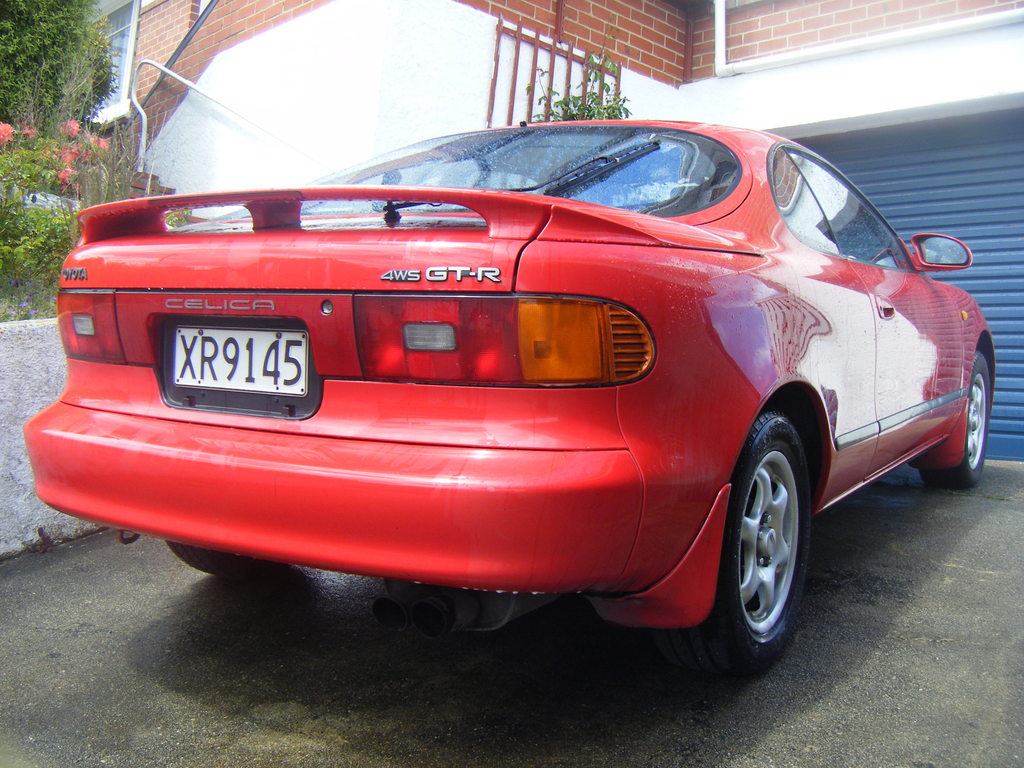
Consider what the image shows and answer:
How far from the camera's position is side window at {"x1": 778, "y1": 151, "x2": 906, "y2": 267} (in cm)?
312

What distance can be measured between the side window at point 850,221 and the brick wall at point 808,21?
12.9ft

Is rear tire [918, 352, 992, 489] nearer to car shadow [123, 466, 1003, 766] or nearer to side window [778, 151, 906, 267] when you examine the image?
side window [778, 151, 906, 267]

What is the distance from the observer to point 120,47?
1141 cm

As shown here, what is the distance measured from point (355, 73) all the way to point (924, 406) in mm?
4108

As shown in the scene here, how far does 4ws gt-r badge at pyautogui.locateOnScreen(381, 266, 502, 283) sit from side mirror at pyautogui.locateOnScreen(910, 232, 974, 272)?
2640 mm

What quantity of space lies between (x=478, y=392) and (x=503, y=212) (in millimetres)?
354

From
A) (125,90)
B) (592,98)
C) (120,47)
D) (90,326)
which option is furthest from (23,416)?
(120,47)

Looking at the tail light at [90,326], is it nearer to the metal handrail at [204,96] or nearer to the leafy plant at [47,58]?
the metal handrail at [204,96]

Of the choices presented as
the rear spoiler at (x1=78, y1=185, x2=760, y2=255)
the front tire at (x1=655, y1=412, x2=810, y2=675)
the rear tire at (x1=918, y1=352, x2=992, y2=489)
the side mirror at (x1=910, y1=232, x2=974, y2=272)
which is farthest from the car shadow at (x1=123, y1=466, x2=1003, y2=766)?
the rear tire at (x1=918, y1=352, x2=992, y2=489)

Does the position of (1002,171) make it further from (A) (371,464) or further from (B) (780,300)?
(A) (371,464)

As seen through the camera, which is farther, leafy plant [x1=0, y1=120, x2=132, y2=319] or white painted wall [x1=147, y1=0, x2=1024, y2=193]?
white painted wall [x1=147, y1=0, x2=1024, y2=193]

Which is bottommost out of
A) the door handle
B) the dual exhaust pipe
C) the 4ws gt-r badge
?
the dual exhaust pipe

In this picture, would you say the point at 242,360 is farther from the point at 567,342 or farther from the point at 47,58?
the point at 47,58

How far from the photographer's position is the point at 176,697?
2.28m
